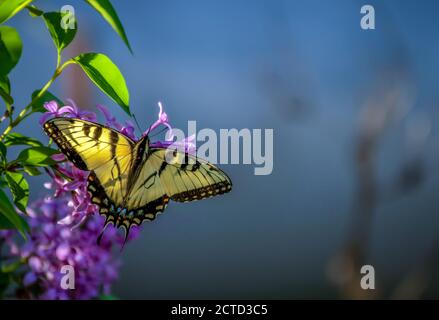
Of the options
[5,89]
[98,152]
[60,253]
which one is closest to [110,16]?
[5,89]

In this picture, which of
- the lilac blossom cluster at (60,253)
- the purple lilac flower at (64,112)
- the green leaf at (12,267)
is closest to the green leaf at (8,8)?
the purple lilac flower at (64,112)

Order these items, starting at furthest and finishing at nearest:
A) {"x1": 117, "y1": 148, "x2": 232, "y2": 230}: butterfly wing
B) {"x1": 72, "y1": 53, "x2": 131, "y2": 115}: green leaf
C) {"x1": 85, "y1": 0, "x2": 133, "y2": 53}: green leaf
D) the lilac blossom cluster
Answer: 1. the lilac blossom cluster
2. {"x1": 117, "y1": 148, "x2": 232, "y2": 230}: butterfly wing
3. {"x1": 72, "y1": 53, "x2": 131, "y2": 115}: green leaf
4. {"x1": 85, "y1": 0, "x2": 133, "y2": 53}: green leaf

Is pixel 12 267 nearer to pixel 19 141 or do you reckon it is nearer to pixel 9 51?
pixel 19 141

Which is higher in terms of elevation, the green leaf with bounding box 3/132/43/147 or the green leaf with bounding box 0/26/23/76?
the green leaf with bounding box 0/26/23/76

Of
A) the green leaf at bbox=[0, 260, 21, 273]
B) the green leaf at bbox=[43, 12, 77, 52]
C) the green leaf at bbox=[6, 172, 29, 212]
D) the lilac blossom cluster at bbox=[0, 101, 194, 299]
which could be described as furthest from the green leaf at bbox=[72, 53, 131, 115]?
the green leaf at bbox=[0, 260, 21, 273]

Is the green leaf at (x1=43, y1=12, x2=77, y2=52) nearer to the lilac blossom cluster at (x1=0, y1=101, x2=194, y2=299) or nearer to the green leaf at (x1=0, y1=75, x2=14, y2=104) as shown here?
the green leaf at (x1=0, y1=75, x2=14, y2=104)

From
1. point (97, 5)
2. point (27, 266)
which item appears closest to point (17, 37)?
point (97, 5)

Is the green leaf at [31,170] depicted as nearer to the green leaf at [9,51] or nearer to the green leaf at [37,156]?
the green leaf at [37,156]
